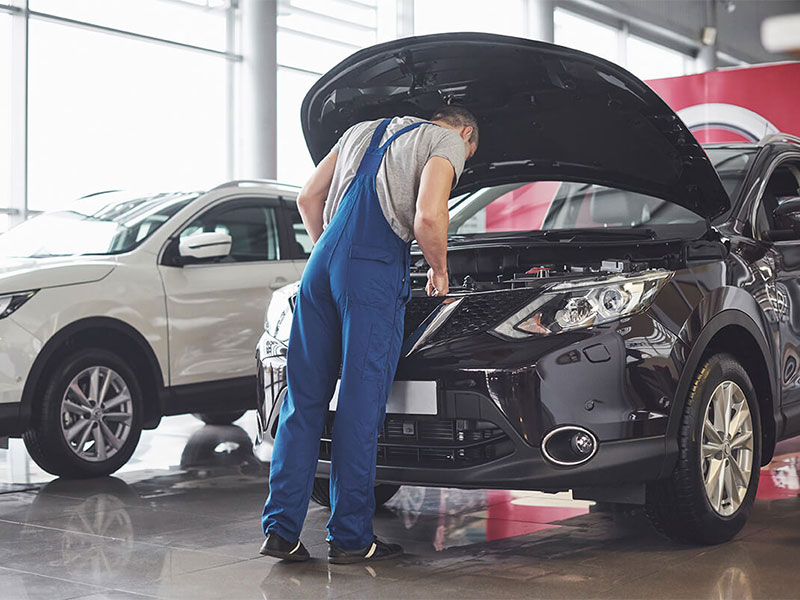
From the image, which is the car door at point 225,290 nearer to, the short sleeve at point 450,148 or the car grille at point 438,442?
the car grille at point 438,442

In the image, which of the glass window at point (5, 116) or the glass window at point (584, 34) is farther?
the glass window at point (584, 34)

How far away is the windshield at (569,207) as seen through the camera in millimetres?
4922

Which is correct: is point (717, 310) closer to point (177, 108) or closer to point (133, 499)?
point (133, 499)

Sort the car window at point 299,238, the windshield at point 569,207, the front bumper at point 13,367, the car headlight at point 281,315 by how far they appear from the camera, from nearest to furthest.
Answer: the car headlight at point 281,315 < the windshield at point 569,207 < the front bumper at point 13,367 < the car window at point 299,238

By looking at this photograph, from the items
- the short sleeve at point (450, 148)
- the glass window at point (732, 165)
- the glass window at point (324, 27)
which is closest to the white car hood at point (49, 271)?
the short sleeve at point (450, 148)

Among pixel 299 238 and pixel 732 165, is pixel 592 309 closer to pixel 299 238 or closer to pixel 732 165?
pixel 732 165

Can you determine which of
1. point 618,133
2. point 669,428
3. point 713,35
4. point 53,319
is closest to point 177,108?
point 53,319

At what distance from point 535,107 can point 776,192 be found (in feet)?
4.03

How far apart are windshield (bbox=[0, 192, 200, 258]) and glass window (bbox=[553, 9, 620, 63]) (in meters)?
13.4

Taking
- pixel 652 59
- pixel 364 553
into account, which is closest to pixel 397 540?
pixel 364 553

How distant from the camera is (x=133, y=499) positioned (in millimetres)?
5270

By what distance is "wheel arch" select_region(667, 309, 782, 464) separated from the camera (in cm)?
382

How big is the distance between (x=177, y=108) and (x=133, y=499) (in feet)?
30.3

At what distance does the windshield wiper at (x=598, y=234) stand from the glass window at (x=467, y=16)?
12750 millimetres
